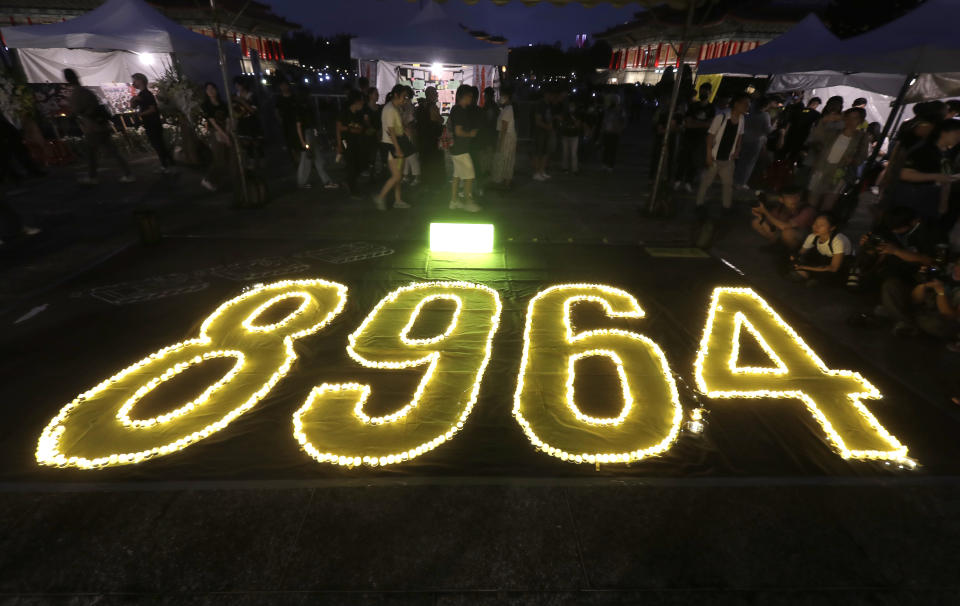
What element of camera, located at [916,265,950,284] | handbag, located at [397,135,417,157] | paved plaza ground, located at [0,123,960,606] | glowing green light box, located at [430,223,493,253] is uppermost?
handbag, located at [397,135,417,157]

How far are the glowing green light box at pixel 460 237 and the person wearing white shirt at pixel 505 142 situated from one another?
3.40 meters

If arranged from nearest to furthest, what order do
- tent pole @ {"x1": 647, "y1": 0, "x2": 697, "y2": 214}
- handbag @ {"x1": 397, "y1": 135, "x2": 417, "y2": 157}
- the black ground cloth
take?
the black ground cloth → tent pole @ {"x1": 647, "y1": 0, "x2": 697, "y2": 214} → handbag @ {"x1": 397, "y1": 135, "x2": 417, "y2": 157}

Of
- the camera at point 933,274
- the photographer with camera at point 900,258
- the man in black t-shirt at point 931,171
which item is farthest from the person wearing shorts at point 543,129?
the camera at point 933,274

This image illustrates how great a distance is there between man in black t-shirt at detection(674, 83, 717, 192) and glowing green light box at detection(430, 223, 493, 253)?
586 cm

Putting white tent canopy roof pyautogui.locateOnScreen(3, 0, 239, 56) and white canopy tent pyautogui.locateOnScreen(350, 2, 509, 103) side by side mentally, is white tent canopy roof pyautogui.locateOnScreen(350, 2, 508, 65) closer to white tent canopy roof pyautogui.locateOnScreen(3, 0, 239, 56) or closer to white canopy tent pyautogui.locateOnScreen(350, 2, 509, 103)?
white canopy tent pyautogui.locateOnScreen(350, 2, 509, 103)

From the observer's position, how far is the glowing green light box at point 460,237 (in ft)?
22.1

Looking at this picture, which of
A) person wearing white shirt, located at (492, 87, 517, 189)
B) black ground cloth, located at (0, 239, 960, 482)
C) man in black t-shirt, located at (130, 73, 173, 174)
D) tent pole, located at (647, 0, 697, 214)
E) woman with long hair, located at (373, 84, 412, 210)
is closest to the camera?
black ground cloth, located at (0, 239, 960, 482)

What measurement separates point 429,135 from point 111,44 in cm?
809

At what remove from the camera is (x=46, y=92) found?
1318cm

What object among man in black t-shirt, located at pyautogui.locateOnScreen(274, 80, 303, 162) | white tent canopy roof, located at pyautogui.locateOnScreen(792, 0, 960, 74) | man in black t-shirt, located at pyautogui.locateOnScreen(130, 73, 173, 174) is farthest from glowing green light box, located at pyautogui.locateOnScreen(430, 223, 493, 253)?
man in black t-shirt, located at pyautogui.locateOnScreen(130, 73, 173, 174)

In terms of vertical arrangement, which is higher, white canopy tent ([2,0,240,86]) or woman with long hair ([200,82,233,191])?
white canopy tent ([2,0,240,86])

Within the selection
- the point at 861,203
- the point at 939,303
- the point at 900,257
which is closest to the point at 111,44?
the point at 900,257

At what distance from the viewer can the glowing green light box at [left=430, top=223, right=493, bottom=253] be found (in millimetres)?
6727

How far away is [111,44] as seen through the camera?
11.0 metres
